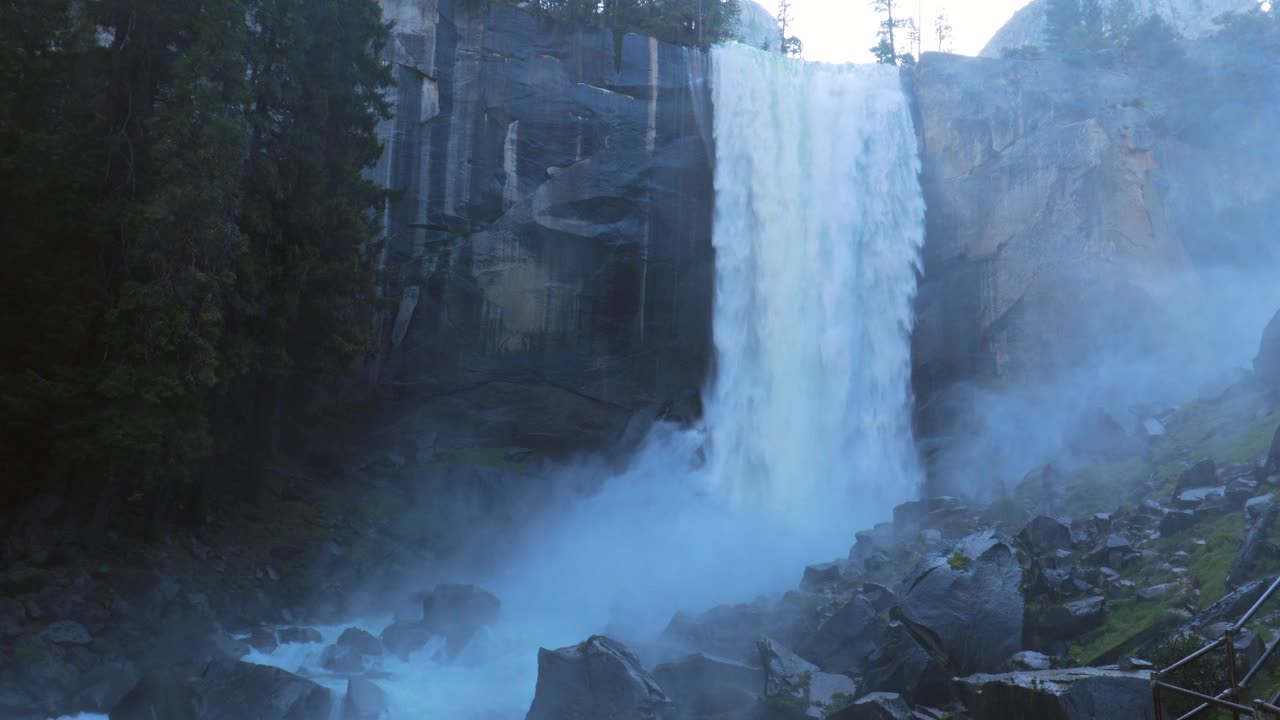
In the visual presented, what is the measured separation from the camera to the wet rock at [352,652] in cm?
1856

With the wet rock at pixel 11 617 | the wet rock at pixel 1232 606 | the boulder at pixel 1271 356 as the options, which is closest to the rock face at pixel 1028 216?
the boulder at pixel 1271 356

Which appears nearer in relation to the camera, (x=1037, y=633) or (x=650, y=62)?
(x=1037, y=633)

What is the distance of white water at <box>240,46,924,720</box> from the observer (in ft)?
93.0

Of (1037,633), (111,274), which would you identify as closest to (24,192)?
(111,274)

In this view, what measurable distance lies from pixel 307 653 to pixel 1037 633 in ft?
45.9

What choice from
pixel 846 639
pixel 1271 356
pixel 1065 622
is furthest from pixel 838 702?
pixel 1271 356

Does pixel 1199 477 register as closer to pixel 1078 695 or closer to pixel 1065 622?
pixel 1065 622

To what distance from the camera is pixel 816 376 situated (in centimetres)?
2970

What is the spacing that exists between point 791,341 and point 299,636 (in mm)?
17235

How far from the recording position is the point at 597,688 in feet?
48.0

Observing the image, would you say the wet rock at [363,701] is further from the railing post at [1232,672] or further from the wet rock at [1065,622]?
the railing post at [1232,672]

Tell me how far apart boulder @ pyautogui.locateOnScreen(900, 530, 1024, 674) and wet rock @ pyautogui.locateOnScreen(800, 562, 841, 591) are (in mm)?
5008

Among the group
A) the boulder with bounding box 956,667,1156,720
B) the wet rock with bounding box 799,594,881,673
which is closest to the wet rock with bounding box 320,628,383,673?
the wet rock with bounding box 799,594,881,673

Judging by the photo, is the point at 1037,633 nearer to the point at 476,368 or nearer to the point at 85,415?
the point at 85,415
